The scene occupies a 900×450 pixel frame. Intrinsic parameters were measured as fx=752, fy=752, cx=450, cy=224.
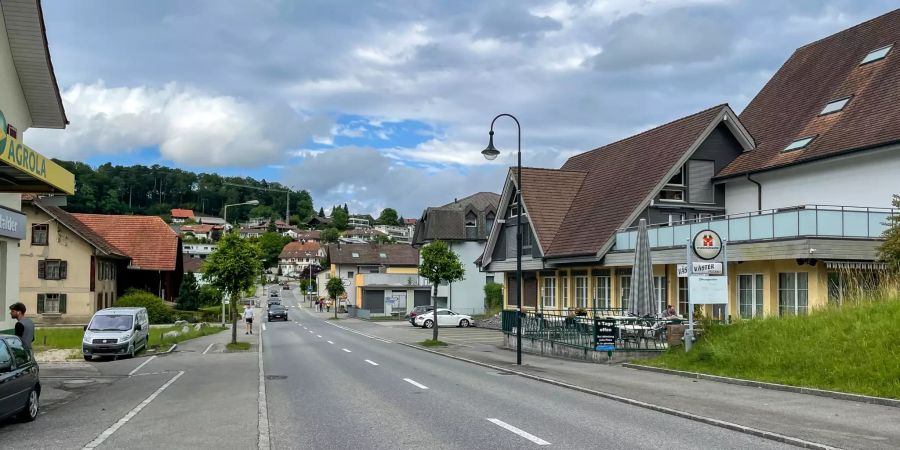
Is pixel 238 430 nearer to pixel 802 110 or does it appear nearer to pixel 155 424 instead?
pixel 155 424

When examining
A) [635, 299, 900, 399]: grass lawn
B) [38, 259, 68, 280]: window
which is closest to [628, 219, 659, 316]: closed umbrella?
[635, 299, 900, 399]: grass lawn

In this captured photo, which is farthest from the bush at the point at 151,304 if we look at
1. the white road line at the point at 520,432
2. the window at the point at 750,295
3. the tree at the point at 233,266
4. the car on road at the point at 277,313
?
the white road line at the point at 520,432

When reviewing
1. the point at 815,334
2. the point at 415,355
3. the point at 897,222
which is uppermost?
the point at 897,222

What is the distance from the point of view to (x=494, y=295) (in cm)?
5984

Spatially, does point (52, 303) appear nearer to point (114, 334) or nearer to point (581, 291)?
point (114, 334)

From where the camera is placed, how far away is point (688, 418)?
39.7 ft

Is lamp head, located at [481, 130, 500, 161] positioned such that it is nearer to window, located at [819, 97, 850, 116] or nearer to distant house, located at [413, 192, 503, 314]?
window, located at [819, 97, 850, 116]

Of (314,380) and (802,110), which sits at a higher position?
(802,110)

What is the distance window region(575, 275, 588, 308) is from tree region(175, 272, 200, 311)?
38.2 metres

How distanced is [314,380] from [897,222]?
638 inches

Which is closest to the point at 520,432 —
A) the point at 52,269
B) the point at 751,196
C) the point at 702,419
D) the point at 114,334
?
the point at 702,419

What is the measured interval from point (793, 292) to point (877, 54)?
12662 millimetres

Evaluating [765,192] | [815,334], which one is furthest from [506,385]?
[765,192]

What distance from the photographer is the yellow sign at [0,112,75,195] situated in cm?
1304
